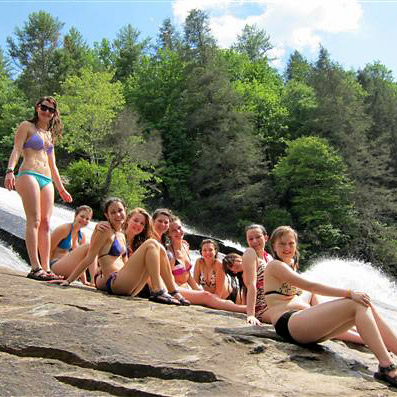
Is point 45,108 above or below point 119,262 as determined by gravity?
above

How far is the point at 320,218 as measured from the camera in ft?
99.9

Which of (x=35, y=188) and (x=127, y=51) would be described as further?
(x=127, y=51)

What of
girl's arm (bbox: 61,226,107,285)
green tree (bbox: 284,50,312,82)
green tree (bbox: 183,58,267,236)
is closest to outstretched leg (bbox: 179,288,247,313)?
girl's arm (bbox: 61,226,107,285)

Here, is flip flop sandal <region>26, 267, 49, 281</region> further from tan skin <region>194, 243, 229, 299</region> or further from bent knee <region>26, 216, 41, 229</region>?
tan skin <region>194, 243, 229, 299</region>

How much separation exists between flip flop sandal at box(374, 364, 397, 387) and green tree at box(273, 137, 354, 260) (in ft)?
87.6

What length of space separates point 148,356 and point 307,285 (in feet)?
4.59

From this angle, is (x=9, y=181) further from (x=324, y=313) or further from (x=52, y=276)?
(x=324, y=313)

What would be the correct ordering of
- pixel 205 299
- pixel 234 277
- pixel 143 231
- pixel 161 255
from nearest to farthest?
pixel 161 255 < pixel 143 231 < pixel 205 299 < pixel 234 277

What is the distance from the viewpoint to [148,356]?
315 cm

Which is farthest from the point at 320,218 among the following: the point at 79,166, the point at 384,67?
the point at 384,67

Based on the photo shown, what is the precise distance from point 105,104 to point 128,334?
3171cm

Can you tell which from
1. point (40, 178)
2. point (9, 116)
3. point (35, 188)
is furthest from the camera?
point (9, 116)

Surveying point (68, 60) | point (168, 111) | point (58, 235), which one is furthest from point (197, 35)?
point (58, 235)

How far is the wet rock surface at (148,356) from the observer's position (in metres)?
2.83
